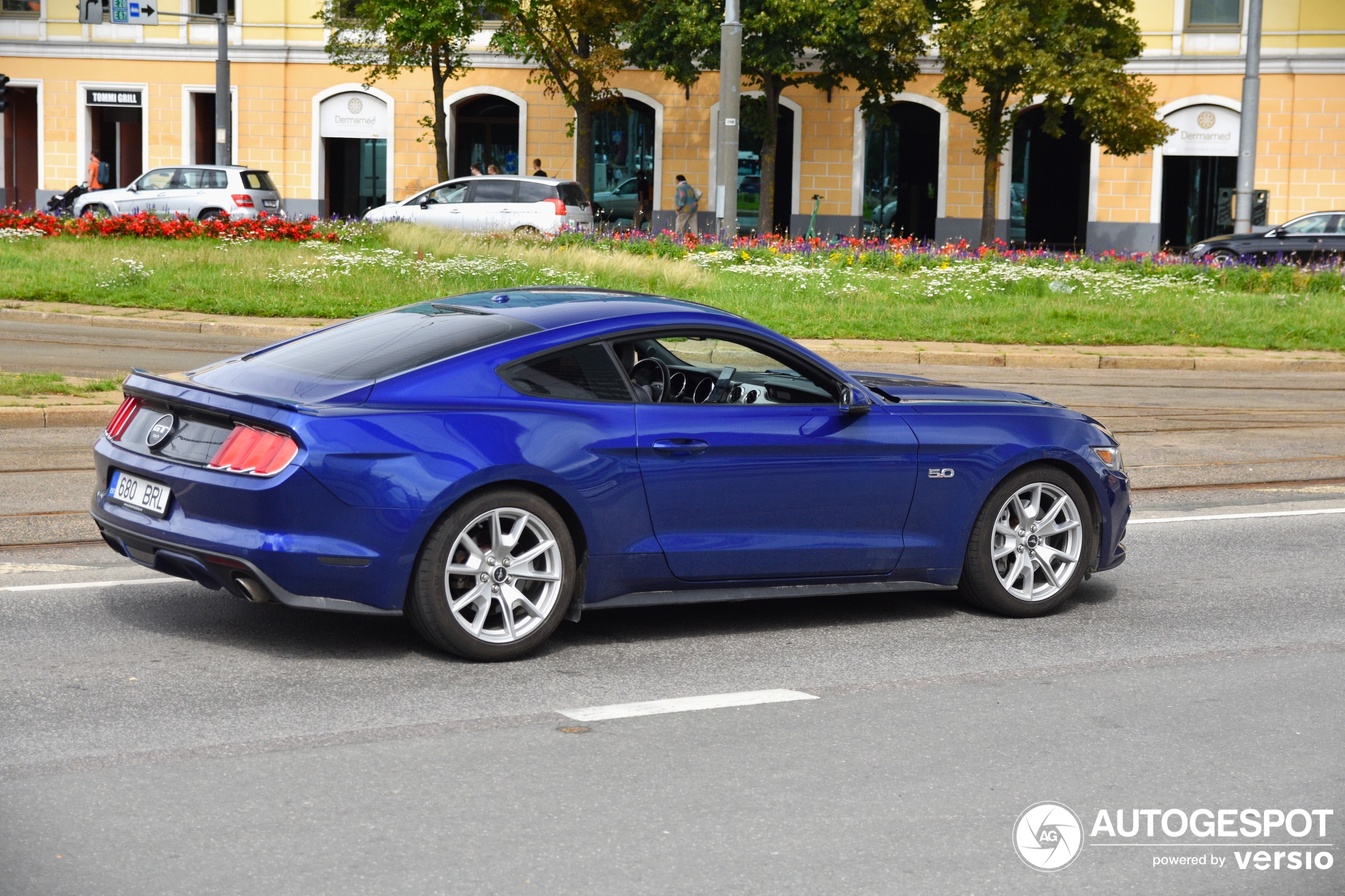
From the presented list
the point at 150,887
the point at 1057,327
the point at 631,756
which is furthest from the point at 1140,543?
the point at 1057,327

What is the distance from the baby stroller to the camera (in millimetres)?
36269

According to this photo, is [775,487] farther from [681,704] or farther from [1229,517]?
[1229,517]

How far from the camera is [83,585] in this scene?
6926 millimetres

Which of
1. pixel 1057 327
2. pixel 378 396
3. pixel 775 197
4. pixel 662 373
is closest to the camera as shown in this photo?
pixel 378 396

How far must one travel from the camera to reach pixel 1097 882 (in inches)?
161

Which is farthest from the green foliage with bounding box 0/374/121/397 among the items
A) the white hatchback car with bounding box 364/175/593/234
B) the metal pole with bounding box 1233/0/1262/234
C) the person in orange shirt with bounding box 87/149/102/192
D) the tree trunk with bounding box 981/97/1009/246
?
the person in orange shirt with bounding box 87/149/102/192

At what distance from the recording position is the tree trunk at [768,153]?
3848 cm

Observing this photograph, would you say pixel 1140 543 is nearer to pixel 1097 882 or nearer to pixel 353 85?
pixel 1097 882

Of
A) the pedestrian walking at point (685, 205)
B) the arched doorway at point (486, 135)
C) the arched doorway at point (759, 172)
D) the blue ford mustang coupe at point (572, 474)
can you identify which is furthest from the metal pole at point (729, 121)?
the blue ford mustang coupe at point (572, 474)

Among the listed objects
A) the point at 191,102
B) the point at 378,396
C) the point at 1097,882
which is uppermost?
the point at 191,102

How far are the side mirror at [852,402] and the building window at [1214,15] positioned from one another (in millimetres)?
36308

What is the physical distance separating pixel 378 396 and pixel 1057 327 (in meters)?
15.1

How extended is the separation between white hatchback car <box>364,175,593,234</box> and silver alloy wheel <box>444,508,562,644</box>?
25694 millimetres

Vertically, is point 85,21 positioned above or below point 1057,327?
above
